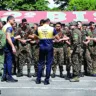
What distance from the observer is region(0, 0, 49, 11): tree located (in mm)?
55875

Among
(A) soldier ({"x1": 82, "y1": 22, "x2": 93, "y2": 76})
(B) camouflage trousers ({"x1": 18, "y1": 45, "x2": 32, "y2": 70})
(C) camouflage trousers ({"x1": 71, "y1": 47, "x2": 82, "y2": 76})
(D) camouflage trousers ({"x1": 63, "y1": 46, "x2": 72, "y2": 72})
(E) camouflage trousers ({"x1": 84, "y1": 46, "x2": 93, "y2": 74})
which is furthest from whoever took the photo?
(E) camouflage trousers ({"x1": 84, "y1": 46, "x2": 93, "y2": 74})

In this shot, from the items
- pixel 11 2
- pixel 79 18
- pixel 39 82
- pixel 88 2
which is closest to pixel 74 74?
pixel 39 82

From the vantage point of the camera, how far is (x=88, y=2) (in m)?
67.0

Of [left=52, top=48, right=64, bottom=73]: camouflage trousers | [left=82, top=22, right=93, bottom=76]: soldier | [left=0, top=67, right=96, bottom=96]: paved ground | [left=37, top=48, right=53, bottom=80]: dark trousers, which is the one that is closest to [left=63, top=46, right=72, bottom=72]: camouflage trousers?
[left=52, top=48, right=64, bottom=73]: camouflage trousers

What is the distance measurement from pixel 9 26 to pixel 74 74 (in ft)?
6.97

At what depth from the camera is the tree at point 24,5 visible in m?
55.9

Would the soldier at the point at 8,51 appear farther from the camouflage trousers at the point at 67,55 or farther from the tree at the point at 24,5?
the tree at the point at 24,5

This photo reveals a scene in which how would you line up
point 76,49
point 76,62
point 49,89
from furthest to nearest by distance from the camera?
point 76,62
point 76,49
point 49,89

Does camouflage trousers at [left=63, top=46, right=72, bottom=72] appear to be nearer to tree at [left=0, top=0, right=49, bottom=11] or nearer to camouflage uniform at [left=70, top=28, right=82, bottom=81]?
camouflage uniform at [left=70, top=28, right=82, bottom=81]

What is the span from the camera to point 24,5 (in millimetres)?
56281

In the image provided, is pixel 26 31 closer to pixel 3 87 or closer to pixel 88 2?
pixel 3 87

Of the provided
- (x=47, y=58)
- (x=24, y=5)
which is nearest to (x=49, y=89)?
(x=47, y=58)

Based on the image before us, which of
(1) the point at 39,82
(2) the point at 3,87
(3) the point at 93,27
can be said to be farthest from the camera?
(3) the point at 93,27

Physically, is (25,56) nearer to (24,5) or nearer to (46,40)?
(46,40)
